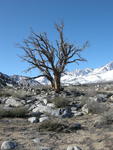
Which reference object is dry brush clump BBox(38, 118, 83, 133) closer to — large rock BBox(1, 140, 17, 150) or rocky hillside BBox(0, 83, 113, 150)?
rocky hillside BBox(0, 83, 113, 150)

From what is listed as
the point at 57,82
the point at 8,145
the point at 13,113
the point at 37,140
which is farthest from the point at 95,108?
the point at 57,82

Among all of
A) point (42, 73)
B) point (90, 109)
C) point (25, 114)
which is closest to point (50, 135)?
point (25, 114)

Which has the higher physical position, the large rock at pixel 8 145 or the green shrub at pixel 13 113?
the green shrub at pixel 13 113

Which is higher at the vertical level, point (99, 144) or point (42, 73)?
point (42, 73)

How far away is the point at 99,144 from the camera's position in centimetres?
561

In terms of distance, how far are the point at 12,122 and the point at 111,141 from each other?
11.0 feet

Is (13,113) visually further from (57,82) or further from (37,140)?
(57,82)

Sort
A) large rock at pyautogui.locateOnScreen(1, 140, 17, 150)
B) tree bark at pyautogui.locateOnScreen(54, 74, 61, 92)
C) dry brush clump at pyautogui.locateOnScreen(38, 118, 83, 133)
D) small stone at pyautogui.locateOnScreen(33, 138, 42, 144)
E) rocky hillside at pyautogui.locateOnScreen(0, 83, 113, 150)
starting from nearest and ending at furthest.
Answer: large rock at pyautogui.locateOnScreen(1, 140, 17, 150) → rocky hillside at pyautogui.locateOnScreen(0, 83, 113, 150) → small stone at pyautogui.locateOnScreen(33, 138, 42, 144) → dry brush clump at pyautogui.locateOnScreen(38, 118, 83, 133) → tree bark at pyautogui.locateOnScreen(54, 74, 61, 92)

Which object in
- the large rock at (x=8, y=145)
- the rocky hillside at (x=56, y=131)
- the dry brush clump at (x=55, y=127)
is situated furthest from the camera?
the dry brush clump at (x=55, y=127)

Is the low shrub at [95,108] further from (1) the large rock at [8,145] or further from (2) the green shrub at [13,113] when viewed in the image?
(1) the large rock at [8,145]

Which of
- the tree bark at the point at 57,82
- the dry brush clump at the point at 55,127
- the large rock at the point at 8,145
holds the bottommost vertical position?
the large rock at the point at 8,145

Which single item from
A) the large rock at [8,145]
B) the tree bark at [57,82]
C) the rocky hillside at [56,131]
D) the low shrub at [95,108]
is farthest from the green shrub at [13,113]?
the tree bark at [57,82]

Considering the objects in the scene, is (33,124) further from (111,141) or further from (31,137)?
(111,141)

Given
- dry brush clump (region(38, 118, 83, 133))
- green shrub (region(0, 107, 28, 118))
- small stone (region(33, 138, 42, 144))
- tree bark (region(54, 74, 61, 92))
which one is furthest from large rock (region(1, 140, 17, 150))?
tree bark (region(54, 74, 61, 92))
